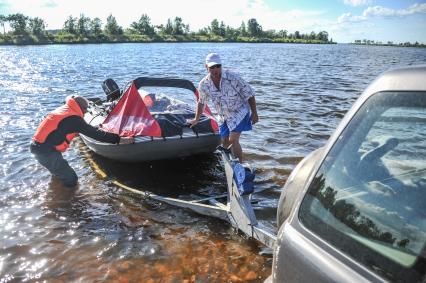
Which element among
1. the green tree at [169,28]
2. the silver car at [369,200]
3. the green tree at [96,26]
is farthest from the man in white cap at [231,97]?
the green tree at [169,28]

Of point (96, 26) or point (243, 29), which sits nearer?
point (96, 26)

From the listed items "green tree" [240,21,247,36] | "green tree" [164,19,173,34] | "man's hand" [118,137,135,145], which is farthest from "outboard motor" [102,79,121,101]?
"green tree" [240,21,247,36]

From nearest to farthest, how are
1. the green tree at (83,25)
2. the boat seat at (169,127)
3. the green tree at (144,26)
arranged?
the boat seat at (169,127), the green tree at (83,25), the green tree at (144,26)

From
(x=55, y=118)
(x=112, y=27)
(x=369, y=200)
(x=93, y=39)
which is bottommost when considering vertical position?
(x=93, y=39)

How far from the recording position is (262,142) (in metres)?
9.93

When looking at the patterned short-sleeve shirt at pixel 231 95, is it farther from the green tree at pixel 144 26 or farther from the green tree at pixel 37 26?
the green tree at pixel 144 26

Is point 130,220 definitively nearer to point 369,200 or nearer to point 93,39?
point 369,200

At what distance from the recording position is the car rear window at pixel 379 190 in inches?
62.2

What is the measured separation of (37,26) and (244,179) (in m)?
116

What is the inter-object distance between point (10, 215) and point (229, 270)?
365 centimetres

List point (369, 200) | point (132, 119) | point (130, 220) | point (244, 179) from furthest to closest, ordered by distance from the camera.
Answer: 1. point (132, 119)
2. point (130, 220)
3. point (244, 179)
4. point (369, 200)

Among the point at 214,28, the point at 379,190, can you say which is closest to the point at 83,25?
the point at 214,28

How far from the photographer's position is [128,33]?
13100cm

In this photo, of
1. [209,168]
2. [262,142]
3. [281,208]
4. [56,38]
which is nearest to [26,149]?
[209,168]
